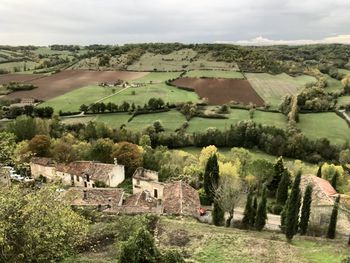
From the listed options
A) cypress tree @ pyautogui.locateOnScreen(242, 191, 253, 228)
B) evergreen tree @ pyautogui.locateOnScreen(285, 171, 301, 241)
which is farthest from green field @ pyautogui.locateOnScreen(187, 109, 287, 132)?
evergreen tree @ pyautogui.locateOnScreen(285, 171, 301, 241)

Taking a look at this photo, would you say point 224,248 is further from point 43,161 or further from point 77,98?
point 77,98

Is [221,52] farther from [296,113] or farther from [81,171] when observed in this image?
[81,171]

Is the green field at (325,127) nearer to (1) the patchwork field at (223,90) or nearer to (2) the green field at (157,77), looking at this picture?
(1) the patchwork field at (223,90)

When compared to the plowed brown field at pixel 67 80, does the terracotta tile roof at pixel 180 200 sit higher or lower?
lower

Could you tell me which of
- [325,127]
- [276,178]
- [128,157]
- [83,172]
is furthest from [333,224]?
[325,127]

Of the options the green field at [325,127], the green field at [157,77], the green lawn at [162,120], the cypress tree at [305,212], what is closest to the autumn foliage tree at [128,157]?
the green lawn at [162,120]

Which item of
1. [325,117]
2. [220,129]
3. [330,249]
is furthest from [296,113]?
[330,249]
